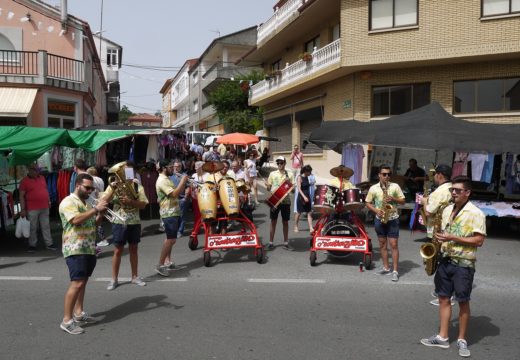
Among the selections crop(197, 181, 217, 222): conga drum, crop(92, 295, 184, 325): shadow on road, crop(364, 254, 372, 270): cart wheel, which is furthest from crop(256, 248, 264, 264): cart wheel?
crop(92, 295, 184, 325): shadow on road

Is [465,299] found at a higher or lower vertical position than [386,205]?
lower

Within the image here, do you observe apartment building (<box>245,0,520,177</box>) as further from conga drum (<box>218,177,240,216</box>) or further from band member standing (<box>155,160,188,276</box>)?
band member standing (<box>155,160,188,276</box>)

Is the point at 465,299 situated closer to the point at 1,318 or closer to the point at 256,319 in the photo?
the point at 256,319

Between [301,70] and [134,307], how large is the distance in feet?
59.7

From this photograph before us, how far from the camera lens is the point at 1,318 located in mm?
5738

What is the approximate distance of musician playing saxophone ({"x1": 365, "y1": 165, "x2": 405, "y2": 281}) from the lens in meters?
7.63

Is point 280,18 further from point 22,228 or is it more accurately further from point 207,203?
point 22,228

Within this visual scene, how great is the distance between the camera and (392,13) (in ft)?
59.1

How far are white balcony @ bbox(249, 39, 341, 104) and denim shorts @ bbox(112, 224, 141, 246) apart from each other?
1376 cm

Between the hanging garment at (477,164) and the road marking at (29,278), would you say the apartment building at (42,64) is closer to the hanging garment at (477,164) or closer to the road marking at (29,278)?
the road marking at (29,278)

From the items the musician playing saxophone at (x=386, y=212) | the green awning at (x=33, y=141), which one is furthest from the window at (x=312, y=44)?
the musician playing saxophone at (x=386, y=212)

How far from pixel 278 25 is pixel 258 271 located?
65.5 feet

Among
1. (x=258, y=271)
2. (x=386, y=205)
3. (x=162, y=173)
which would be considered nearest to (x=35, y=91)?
(x=162, y=173)

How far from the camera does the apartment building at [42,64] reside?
64.9ft
